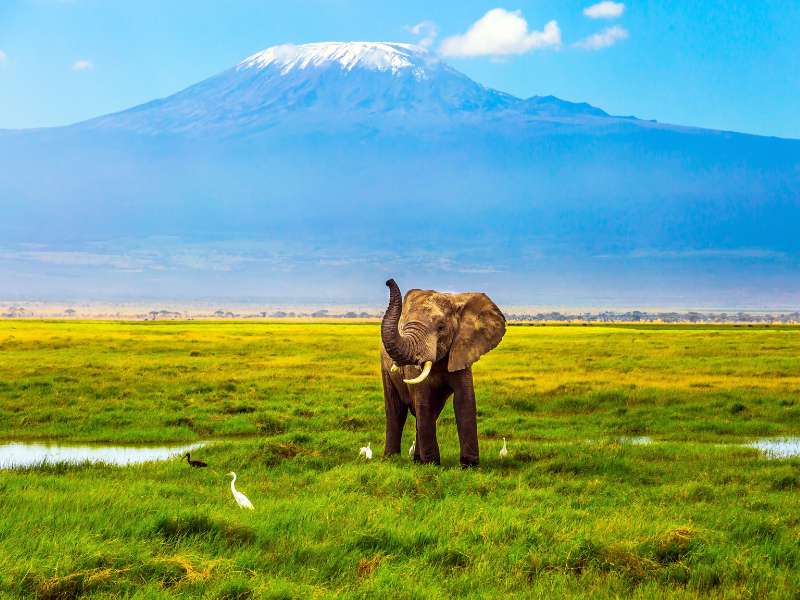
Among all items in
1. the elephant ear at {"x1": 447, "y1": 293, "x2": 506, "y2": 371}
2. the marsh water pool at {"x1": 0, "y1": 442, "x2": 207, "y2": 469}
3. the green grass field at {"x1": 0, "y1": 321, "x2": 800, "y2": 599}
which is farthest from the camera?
the marsh water pool at {"x1": 0, "y1": 442, "x2": 207, "y2": 469}

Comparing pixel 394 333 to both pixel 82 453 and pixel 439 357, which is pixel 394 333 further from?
pixel 82 453

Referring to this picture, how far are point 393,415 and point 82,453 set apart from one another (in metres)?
6.99

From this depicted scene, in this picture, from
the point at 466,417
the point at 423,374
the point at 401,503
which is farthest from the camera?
the point at 466,417

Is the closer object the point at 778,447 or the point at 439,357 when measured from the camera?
the point at 439,357

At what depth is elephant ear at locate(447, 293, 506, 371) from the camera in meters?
15.8

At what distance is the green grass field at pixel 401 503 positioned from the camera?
29.6ft

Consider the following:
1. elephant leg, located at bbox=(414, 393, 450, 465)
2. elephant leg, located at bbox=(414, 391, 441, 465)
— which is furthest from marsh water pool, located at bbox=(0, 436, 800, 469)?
elephant leg, located at bbox=(414, 391, 441, 465)

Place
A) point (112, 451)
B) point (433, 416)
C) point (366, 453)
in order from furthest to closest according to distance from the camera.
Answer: point (112, 451)
point (366, 453)
point (433, 416)

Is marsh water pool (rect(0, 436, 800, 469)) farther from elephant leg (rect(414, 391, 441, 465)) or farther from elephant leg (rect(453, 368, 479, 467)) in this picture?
elephant leg (rect(414, 391, 441, 465))

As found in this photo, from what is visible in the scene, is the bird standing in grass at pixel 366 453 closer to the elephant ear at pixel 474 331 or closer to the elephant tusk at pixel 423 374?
the elephant tusk at pixel 423 374

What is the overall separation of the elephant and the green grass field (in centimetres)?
69

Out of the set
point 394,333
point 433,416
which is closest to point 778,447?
point 433,416

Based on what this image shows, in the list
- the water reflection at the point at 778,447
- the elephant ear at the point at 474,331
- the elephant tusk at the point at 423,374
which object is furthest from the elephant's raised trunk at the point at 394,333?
the water reflection at the point at 778,447

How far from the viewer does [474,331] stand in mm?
16219
